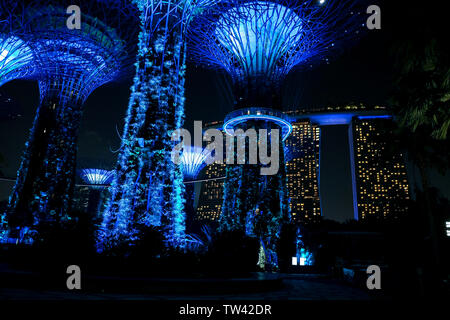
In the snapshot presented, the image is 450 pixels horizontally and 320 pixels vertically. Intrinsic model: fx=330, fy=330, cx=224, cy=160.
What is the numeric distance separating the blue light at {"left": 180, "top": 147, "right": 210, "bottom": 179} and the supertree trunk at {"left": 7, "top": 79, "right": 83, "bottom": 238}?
55.3ft

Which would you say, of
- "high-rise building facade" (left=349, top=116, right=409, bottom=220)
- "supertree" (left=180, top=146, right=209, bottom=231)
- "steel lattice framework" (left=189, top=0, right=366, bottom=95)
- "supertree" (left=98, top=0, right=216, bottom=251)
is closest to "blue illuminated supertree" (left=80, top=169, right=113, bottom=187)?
"supertree" (left=180, top=146, right=209, bottom=231)

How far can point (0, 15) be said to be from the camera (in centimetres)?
2016

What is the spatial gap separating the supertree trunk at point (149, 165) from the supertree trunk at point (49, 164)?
481 inches

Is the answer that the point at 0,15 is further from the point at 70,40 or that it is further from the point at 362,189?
the point at 362,189

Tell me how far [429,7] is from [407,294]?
6656mm

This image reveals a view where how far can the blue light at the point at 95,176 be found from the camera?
A: 2143 inches

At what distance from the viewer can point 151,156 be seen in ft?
38.0

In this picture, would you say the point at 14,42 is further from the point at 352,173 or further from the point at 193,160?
the point at 352,173

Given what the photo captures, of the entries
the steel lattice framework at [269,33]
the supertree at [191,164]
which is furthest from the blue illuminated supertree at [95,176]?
the steel lattice framework at [269,33]

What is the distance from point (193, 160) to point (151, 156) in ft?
94.5

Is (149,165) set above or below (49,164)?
below

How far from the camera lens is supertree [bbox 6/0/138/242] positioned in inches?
856

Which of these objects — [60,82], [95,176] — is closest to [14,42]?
[60,82]
